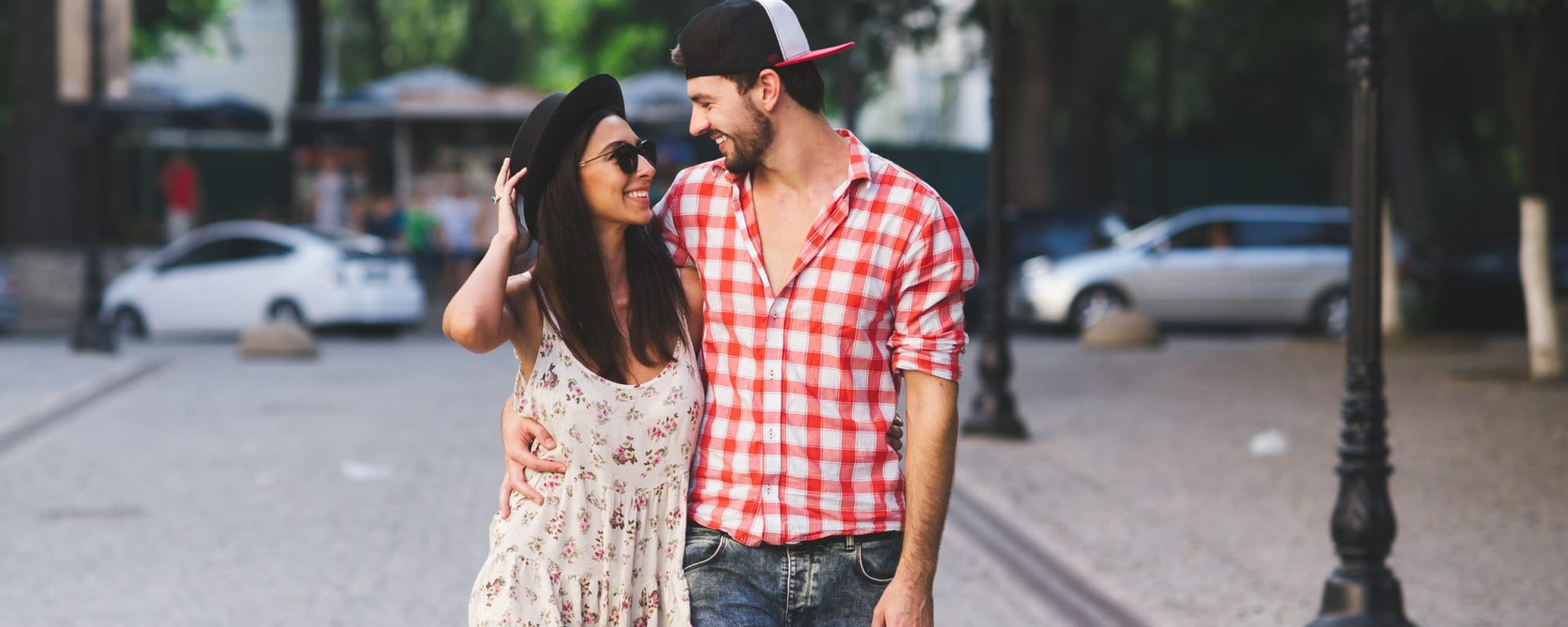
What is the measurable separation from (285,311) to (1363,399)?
59.7 feet

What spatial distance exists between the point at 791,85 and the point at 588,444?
2.32ft

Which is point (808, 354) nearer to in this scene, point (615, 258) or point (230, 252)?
point (615, 258)

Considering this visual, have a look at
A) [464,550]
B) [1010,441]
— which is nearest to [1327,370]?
[1010,441]

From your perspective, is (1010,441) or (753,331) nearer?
(753,331)

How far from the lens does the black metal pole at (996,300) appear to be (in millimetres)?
12672

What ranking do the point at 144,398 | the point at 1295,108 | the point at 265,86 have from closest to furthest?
1. the point at 144,398
2. the point at 1295,108
3. the point at 265,86

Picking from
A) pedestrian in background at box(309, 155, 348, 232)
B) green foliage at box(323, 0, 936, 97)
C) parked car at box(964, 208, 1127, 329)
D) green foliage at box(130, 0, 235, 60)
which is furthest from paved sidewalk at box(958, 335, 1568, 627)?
green foliage at box(323, 0, 936, 97)

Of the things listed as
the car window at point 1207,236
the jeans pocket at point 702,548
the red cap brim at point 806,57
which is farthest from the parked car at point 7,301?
the red cap brim at point 806,57

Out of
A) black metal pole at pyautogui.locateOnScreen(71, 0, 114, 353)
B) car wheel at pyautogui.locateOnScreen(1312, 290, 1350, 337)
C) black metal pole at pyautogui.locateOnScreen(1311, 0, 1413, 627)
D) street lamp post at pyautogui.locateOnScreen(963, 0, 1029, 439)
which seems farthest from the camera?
car wheel at pyautogui.locateOnScreen(1312, 290, 1350, 337)

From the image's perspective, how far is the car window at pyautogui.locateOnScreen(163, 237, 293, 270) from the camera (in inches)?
919

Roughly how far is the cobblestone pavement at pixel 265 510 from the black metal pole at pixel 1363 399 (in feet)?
3.68

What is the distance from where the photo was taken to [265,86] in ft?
182

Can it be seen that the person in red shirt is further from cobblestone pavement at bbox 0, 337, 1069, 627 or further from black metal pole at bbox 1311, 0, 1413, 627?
black metal pole at bbox 1311, 0, 1413, 627

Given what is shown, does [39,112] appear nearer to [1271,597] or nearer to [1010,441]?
[1010,441]
